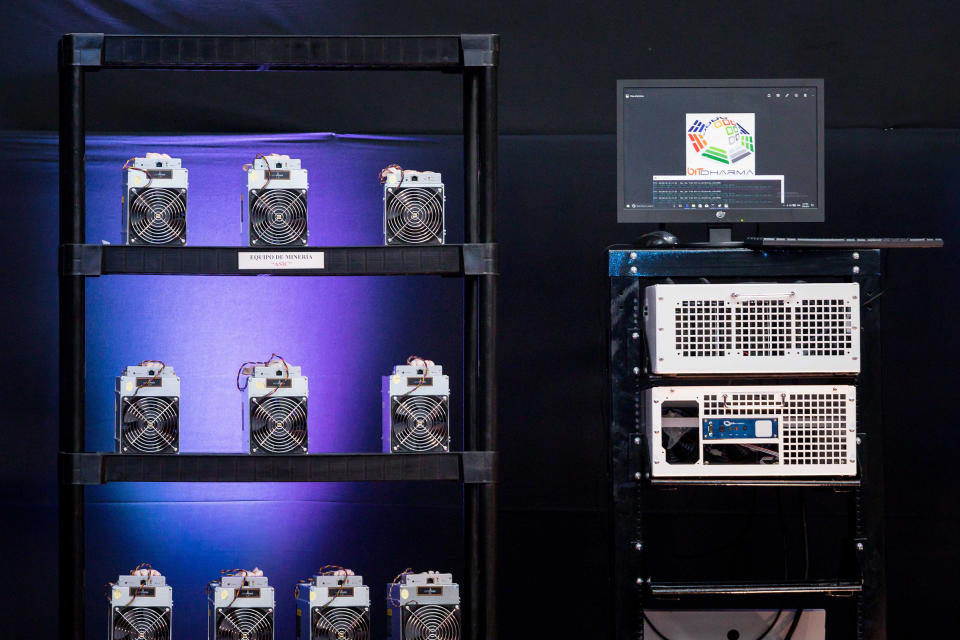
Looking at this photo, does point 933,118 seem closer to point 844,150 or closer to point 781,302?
point 844,150

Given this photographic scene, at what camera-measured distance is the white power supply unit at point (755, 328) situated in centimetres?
268

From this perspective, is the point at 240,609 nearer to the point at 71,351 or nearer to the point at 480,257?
the point at 71,351

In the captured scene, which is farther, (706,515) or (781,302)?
(706,515)

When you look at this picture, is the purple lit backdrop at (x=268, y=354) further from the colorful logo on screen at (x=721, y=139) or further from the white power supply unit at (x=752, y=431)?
the white power supply unit at (x=752, y=431)

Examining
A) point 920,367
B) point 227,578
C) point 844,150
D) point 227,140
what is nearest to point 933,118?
point 844,150

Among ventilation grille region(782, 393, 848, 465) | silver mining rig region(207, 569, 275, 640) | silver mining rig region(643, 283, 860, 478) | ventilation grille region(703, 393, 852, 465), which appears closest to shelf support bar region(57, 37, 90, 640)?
silver mining rig region(207, 569, 275, 640)

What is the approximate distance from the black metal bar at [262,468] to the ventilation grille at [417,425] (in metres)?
0.09

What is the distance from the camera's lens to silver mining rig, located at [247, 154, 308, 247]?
2.72 metres

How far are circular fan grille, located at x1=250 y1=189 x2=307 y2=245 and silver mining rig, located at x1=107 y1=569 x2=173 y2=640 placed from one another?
3.32 ft

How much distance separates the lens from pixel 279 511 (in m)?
3.56

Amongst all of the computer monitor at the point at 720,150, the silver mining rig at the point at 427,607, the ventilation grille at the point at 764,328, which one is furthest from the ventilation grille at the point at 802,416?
the silver mining rig at the point at 427,607

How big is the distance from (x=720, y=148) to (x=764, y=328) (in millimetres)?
563

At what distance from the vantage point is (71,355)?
266cm

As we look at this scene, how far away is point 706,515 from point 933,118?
1604 mm
